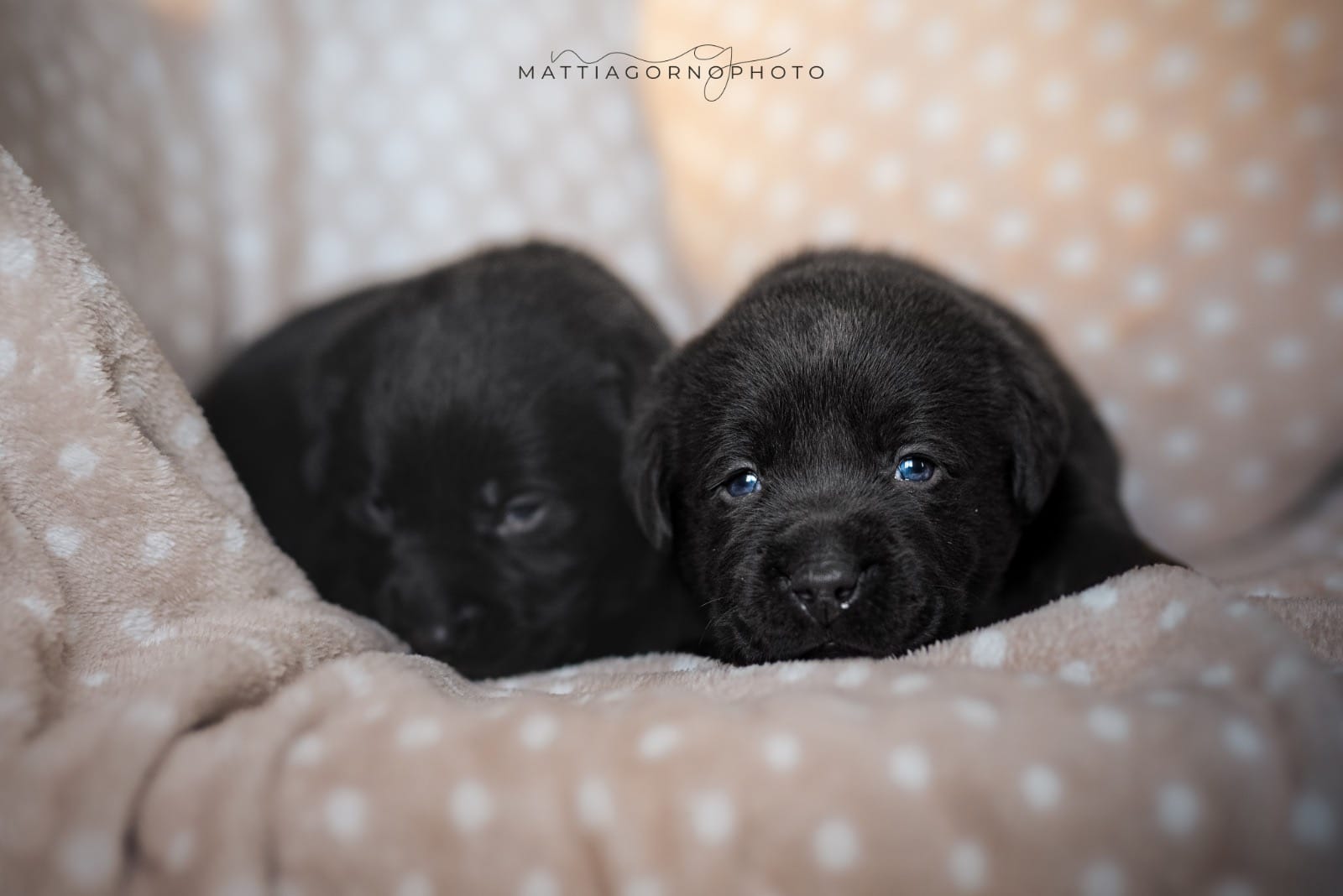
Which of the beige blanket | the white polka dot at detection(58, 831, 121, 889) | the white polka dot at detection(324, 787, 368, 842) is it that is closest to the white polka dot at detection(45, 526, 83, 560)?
the beige blanket

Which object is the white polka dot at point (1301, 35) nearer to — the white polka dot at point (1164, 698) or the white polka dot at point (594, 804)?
the white polka dot at point (1164, 698)

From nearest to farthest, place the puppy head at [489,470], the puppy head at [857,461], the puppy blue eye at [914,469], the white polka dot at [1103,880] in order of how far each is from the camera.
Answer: the white polka dot at [1103,880] → the puppy head at [857,461] → the puppy blue eye at [914,469] → the puppy head at [489,470]

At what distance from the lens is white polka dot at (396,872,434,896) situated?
103cm

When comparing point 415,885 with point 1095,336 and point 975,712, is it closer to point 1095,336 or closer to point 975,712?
point 975,712

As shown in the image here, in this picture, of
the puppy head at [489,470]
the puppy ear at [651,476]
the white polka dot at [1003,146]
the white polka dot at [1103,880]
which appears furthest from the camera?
the white polka dot at [1003,146]

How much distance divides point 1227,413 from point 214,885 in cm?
210

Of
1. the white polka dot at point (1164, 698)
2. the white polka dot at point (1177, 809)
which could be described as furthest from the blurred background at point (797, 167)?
the white polka dot at point (1177, 809)

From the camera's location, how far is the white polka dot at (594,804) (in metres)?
1.04

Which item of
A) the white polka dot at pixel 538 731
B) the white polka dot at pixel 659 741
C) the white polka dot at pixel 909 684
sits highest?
the white polka dot at pixel 909 684

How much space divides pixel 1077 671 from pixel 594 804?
1.97 feet

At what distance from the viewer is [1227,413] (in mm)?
2213

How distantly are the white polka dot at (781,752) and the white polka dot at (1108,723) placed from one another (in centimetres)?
29

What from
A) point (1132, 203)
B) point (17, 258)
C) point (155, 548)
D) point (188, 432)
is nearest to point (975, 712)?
point (155, 548)

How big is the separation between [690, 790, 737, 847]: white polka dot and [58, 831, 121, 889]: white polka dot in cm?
60
